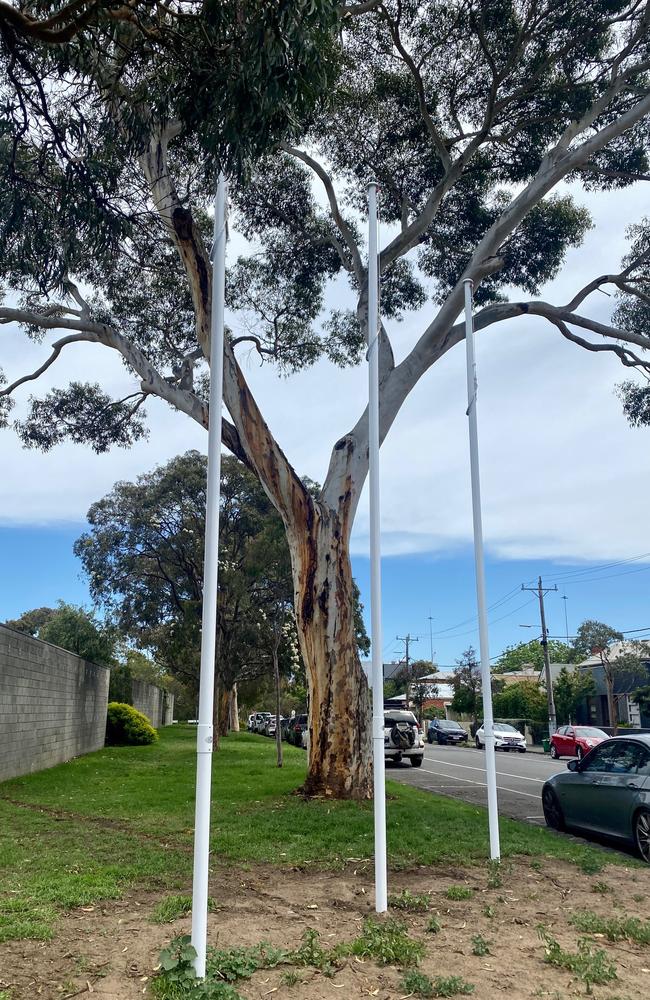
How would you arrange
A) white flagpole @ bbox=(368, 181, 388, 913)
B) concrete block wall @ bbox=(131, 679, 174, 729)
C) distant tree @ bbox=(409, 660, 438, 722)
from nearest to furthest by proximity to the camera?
white flagpole @ bbox=(368, 181, 388, 913) < concrete block wall @ bbox=(131, 679, 174, 729) < distant tree @ bbox=(409, 660, 438, 722)

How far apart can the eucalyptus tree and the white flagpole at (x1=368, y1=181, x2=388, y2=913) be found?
73.3 inches

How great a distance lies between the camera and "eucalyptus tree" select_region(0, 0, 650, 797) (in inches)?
298

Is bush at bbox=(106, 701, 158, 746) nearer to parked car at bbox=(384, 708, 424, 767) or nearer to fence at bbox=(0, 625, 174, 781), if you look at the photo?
fence at bbox=(0, 625, 174, 781)

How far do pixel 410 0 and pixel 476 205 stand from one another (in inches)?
157

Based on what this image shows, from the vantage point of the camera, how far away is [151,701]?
35.4m

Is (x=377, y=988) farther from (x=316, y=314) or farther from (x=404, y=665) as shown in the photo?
(x=404, y=665)

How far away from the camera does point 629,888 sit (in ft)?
21.7

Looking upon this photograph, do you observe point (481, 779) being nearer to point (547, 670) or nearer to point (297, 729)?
point (297, 729)

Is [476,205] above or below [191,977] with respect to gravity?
above

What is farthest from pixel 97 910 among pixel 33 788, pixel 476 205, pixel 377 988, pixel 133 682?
pixel 133 682

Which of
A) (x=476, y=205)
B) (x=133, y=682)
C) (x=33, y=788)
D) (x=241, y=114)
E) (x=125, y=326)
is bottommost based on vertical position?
(x=33, y=788)

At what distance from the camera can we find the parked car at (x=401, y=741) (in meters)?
22.6

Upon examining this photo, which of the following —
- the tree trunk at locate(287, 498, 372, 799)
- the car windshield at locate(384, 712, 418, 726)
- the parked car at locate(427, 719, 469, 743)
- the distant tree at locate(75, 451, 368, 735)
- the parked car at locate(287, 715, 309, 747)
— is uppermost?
the distant tree at locate(75, 451, 368, 735)

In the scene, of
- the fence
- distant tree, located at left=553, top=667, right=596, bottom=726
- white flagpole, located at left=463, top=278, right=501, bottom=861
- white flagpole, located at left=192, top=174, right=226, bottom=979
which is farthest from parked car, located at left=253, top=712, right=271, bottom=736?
white flagpole, located at left=192, top=174, right=226, bottom=979
